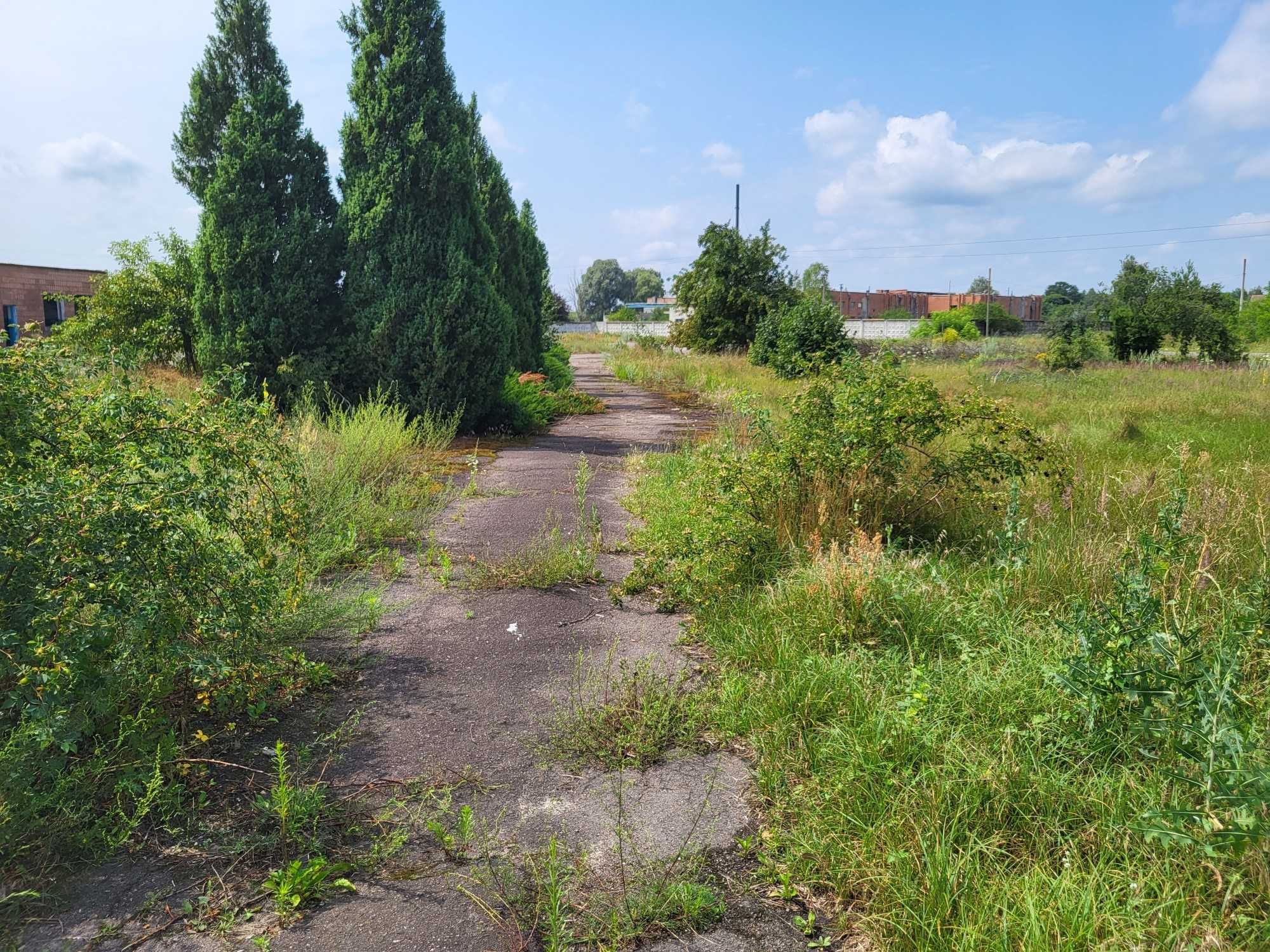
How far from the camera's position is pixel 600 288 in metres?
109

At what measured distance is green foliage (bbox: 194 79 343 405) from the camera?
10812 mm

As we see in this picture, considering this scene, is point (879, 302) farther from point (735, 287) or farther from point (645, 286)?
point (735, 287)

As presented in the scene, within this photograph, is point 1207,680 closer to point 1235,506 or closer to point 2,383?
point 1235,506

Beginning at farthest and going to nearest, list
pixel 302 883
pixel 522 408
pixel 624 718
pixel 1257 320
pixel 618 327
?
1. pixel 618 327
2. pixel 1257 320
3. pixel 522 408
4. pixel 624 718
5. pixel 302 883

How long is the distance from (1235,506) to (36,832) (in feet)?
19.8

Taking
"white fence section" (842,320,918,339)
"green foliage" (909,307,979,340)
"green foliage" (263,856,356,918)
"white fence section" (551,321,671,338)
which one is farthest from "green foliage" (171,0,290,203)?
"white fence section" (842,320,918,339)

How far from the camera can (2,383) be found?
9.45 ft

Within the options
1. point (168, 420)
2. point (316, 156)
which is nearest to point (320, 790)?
point (168, 420)

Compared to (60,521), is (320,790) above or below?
below

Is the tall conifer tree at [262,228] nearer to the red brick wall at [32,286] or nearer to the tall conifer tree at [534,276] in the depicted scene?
the tall conifer tree at [534,276]

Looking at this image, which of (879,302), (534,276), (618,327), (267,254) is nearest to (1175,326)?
(534,276)

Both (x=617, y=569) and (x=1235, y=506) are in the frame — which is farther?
(x=617, y=569)

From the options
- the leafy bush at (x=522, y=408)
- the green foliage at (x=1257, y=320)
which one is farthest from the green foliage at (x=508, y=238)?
the green foliage at (x=1257, y=320)

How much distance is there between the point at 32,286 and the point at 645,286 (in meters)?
88.2
